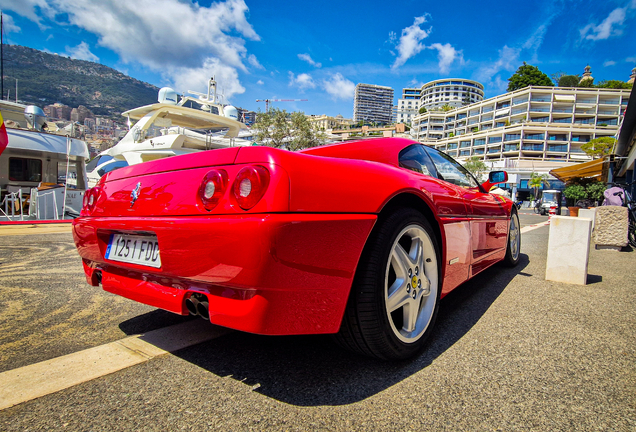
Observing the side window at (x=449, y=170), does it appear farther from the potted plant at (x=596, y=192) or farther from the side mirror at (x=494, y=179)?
the potted plant at (x=596, y=192)

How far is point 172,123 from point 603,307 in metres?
21.3

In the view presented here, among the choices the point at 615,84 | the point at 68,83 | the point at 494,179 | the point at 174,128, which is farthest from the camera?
the point at 68,83

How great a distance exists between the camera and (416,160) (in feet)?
7.91

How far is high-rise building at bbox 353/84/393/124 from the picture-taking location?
18700cm

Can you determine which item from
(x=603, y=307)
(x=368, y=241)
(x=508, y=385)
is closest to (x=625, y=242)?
(x=603, y=307)

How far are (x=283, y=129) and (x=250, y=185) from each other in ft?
93.7

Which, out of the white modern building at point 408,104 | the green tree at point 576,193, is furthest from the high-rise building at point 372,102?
the green tree at point 576,193

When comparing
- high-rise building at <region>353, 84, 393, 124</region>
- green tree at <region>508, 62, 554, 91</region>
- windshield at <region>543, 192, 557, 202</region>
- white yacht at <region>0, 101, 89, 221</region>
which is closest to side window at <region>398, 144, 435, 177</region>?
white yacht at <region>0, 101, 89, 221</region>

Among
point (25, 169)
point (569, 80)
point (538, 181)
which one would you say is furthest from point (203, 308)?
point (569, 80)

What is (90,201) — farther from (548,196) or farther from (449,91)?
(449,91)

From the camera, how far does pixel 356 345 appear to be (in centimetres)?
155

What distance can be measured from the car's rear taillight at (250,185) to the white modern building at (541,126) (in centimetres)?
6460

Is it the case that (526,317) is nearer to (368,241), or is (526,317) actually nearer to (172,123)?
(368,241)

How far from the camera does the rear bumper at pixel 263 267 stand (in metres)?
1.18
